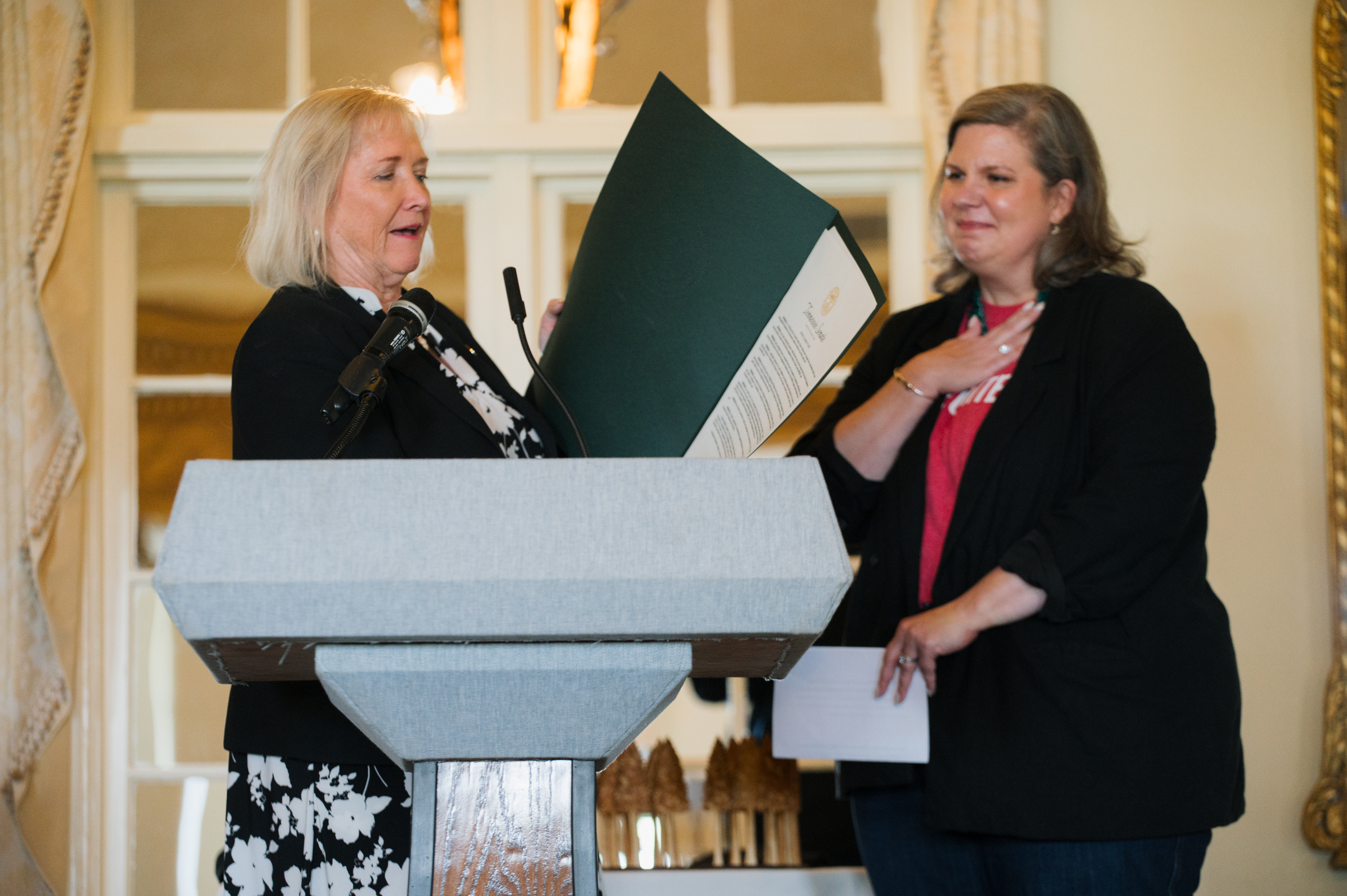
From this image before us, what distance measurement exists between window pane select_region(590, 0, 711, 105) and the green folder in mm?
1895

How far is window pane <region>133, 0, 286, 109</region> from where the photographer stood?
2.94 m

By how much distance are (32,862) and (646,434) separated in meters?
2.10

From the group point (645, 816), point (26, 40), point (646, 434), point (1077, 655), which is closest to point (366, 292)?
point (646, 434)

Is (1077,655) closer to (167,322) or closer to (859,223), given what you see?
(859,223)

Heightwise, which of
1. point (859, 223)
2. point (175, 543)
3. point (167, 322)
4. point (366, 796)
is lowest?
point (366, 796)

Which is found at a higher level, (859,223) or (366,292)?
(859,223)

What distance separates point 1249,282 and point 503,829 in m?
2.57

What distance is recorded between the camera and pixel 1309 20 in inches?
108

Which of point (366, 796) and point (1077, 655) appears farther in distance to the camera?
point (1077, 655)

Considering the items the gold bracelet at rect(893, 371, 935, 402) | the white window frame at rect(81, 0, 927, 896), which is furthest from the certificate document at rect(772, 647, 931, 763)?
the white window frame at rect(81, 0, 927, 896)

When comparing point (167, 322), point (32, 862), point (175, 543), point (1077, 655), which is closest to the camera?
point (175, 543)

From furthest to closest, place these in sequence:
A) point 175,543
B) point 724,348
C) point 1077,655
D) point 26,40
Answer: point 26,40 → point 1077,655 → point 724,348 → point 175,543

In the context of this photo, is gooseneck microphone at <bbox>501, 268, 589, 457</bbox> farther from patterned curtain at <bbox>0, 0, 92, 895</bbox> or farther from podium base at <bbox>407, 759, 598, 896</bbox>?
patterned curtain at <bbox>0, 0, 92, 895</bbox>

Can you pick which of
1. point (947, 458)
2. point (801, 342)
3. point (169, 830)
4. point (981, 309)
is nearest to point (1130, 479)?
point (947, 458)
